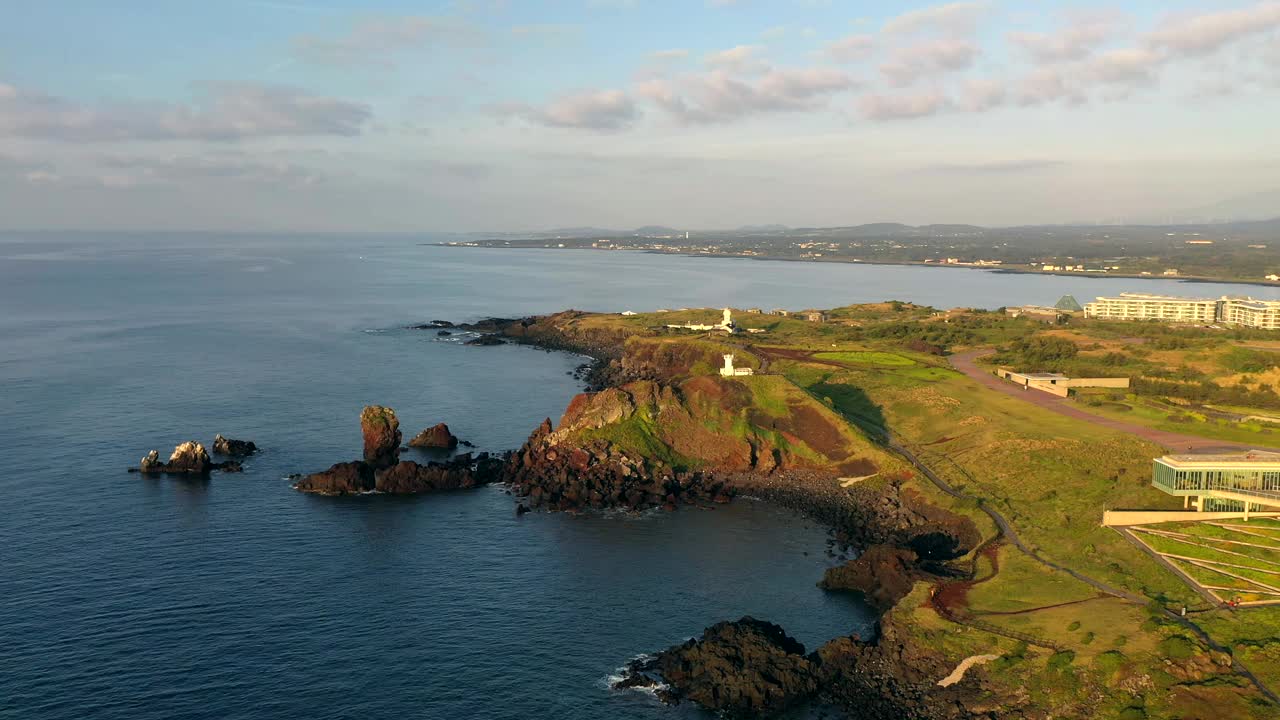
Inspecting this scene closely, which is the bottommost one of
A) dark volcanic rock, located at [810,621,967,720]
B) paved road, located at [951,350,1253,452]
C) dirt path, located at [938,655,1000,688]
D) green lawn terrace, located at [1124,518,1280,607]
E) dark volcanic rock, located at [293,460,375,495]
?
dark volcanic rock, located at [810,621,967,720]

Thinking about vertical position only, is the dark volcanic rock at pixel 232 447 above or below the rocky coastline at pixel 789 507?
above

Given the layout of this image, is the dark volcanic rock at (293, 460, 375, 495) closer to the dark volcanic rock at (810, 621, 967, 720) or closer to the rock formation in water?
the rock formation in water

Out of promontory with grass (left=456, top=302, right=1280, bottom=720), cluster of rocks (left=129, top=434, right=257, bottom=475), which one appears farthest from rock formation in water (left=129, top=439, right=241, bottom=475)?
promontory with grass (left=456, top=302, right=1280, bottom=720)

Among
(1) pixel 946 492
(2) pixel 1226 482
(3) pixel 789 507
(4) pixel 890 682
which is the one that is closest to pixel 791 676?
(4) pixel 890 682

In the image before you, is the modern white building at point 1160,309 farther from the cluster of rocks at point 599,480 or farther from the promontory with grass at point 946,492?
the cluster of rocks at point 599,480

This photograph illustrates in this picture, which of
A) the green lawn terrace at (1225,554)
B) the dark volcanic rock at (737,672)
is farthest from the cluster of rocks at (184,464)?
the green lawn terrace at (1225,554)
